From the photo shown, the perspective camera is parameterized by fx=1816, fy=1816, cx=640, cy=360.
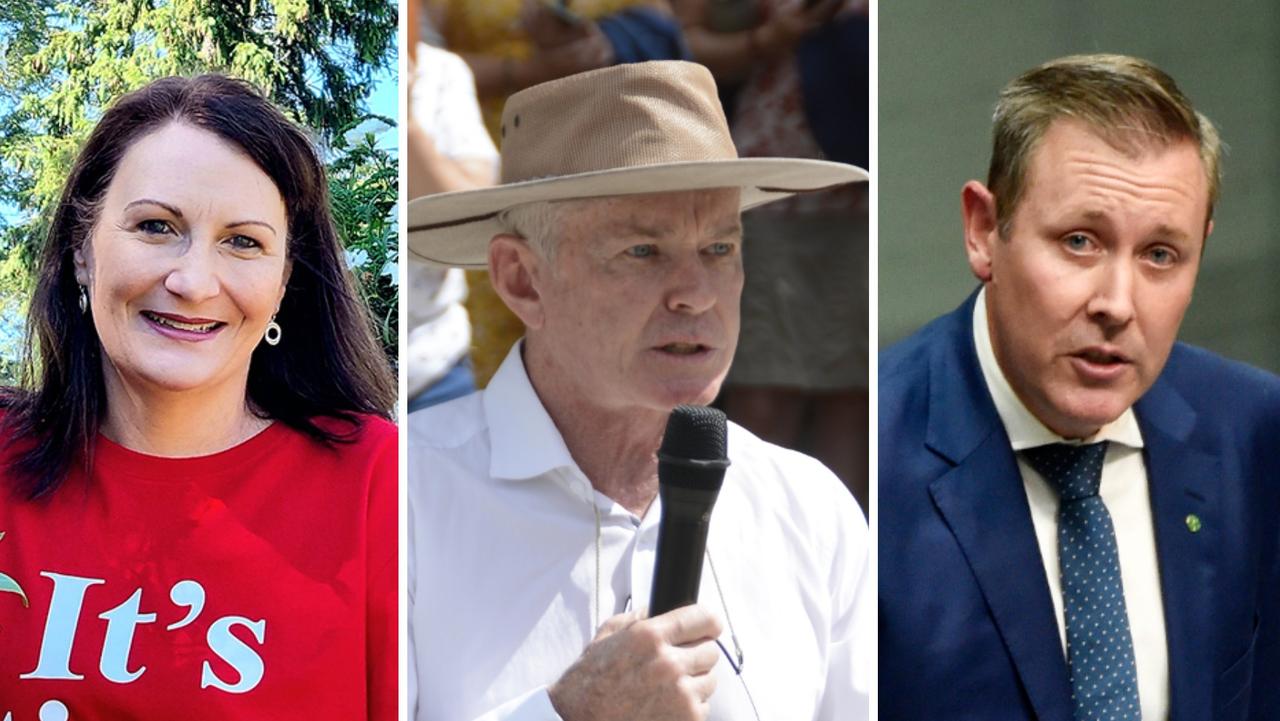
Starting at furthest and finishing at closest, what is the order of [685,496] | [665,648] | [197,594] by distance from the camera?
[197,594]
[665,648]
[685,496]

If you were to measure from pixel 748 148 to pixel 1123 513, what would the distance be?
1501 millimetres

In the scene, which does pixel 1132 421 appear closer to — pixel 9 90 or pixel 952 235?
pixel 952 235

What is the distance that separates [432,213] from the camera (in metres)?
5.04

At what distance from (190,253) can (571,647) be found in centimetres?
147

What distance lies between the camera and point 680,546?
4660mm

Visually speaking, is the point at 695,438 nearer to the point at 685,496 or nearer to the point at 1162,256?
the point at 685,496

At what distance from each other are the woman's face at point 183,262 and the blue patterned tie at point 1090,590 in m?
2.24

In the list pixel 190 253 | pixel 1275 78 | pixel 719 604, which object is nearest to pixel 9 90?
pixel 190 253

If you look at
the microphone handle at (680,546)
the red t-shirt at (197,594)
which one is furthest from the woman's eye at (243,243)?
the microphone handle at (680,546)

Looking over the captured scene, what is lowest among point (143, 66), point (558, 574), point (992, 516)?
point (558, 574)

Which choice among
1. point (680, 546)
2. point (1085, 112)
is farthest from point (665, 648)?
point (1085, 112)

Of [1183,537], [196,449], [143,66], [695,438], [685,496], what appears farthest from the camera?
[1183,537]

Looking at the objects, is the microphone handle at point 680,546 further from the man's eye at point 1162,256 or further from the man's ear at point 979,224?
the man's eye at point 1162,256

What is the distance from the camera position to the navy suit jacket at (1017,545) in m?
5.04
